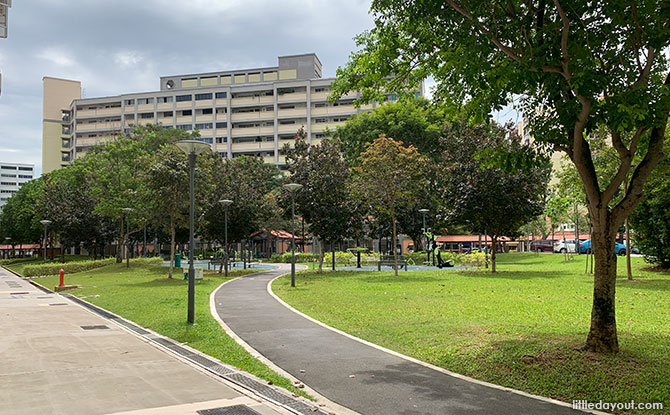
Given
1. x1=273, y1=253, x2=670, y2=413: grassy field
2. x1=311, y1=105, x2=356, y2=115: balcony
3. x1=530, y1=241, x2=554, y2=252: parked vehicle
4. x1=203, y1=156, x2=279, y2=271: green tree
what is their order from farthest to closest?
1. x1=311, y1=105, x2=356, y2=115: balcony
2. x1=530, y1=241, x2=554, y2=252: parked vehicle
3. x1=203, y1=156, x2=279, y2=271: green tree
4. x1=273, y1=253, x2=670, y2=413: grassy field

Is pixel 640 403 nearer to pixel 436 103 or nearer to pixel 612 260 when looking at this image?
pixel 612 260

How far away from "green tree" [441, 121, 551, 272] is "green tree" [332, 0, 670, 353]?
1636cm

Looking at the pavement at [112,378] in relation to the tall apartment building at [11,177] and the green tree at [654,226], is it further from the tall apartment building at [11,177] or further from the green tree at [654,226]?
the tall apartment building at [11,177]

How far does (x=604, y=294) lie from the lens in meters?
7.51

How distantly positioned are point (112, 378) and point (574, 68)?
27.4 feet

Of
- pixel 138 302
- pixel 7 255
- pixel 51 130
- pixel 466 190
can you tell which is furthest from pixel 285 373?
pixel 7 255

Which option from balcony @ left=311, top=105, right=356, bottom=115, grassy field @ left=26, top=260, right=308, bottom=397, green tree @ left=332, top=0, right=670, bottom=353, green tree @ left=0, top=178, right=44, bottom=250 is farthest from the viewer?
balcony @ left=311, top=105, right=356, bottom=115

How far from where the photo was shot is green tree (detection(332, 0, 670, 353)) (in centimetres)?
739

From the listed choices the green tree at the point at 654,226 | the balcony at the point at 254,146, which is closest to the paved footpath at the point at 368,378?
the green tree at the point at 654,226

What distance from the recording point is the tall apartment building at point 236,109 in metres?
76.2

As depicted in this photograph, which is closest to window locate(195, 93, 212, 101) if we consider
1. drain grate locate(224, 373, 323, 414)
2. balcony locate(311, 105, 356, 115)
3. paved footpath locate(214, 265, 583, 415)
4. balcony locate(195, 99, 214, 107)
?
balcony locate(195, 99, 214, 107)

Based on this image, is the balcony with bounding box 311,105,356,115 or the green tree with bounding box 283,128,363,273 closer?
the green tree with bounding box 283,128,363,273

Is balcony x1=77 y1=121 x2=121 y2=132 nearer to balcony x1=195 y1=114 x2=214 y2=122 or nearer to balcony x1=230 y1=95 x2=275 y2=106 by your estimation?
balcony x1=195 y1=114 x2=214 y2=122

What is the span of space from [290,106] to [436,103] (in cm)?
6874
